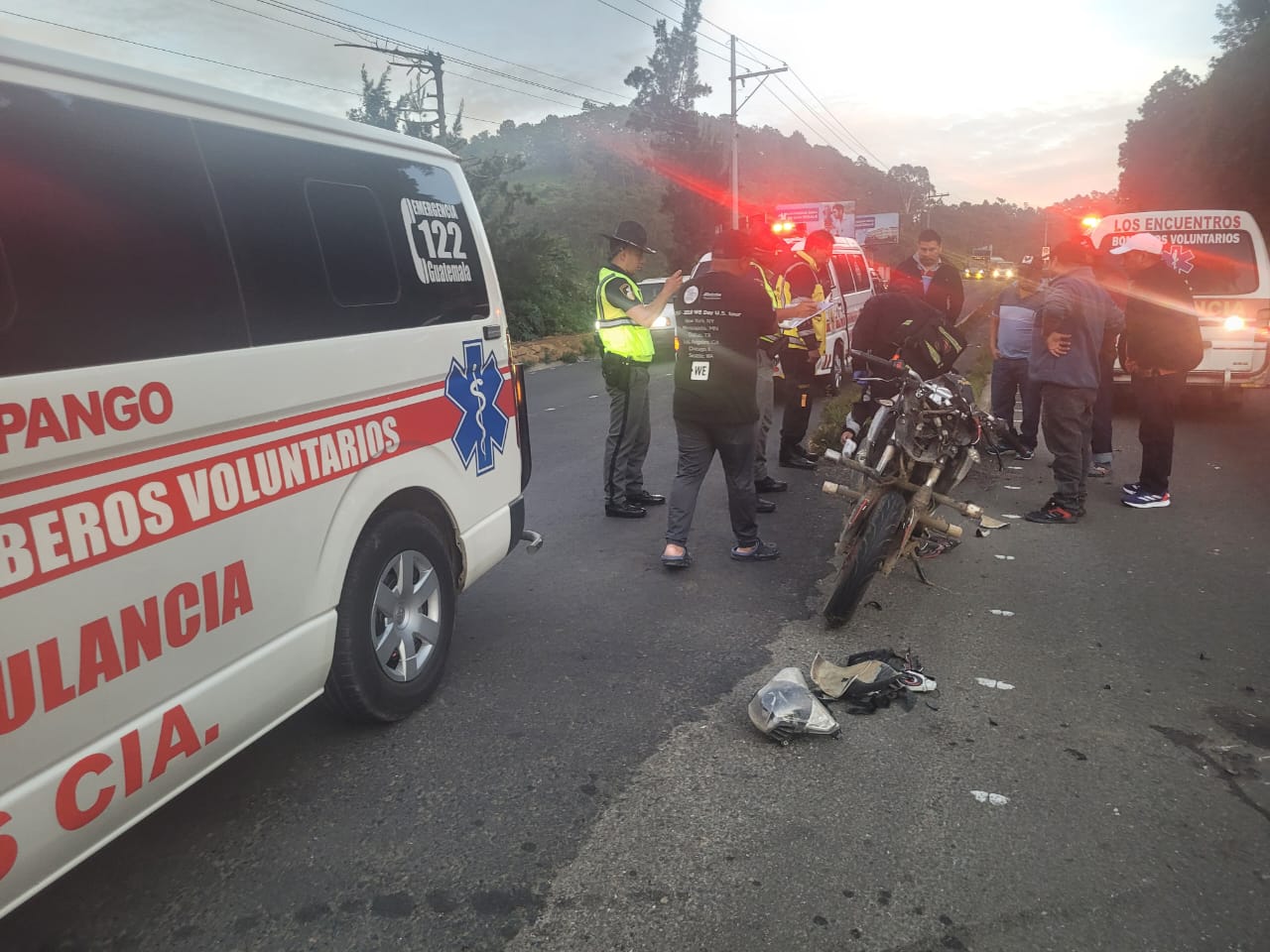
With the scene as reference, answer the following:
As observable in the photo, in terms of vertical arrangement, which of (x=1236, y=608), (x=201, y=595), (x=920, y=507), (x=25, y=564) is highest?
(x=25, y=564)

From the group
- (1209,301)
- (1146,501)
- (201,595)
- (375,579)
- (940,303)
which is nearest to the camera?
(201,595)

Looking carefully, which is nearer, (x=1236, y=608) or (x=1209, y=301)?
(x=1236, y=608)

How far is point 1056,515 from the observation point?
602 cm

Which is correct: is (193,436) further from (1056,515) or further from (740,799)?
(1056,515)

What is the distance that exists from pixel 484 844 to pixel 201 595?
1.10m

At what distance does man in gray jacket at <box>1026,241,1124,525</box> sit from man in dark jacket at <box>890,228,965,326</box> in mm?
1907

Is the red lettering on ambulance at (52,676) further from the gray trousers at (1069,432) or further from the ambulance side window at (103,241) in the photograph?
the gray trousers at (1069,432)

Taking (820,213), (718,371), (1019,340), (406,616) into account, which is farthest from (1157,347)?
(820,213)

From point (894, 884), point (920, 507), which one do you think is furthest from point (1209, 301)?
point (894, 884)

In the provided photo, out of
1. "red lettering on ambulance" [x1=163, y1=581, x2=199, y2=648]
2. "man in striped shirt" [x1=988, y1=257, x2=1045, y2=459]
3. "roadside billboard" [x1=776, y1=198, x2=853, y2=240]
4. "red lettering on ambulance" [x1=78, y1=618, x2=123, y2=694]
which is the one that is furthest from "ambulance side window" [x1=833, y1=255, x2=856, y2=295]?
"roadside billboard" [x1=776, y1=198, x2=853, y2=240]

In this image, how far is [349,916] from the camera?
2.40 meters

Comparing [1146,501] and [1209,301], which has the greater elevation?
[1209,301]

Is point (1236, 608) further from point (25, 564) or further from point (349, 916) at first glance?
point (25, 564)

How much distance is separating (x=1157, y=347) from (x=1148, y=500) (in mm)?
1083
